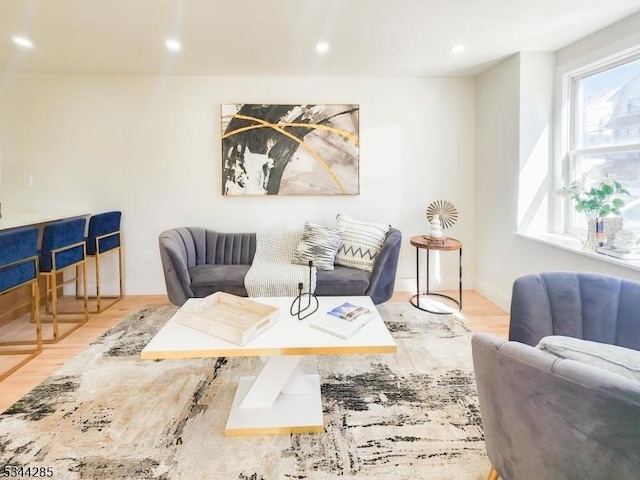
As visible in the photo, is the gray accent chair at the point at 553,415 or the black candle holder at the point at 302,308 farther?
the black candle holder at the point at 302,308

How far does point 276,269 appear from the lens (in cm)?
339

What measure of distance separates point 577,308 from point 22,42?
417cm

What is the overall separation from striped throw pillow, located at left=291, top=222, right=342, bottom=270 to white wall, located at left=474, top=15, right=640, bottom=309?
63.7 inches

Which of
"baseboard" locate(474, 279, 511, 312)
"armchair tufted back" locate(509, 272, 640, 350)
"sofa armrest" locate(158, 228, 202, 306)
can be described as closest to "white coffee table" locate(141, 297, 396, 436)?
"armchair tufted back" locate(509, 272, 640, 350)

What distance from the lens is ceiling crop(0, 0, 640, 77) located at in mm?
2398

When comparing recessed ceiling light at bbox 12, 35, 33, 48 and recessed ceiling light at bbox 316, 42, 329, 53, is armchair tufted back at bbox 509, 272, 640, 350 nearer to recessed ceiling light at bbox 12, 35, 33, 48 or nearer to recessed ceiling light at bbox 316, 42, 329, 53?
recessed ceiling light at bbox 316, 42, 329, 53

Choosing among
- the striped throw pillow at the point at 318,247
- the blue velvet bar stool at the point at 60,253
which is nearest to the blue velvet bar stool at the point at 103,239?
the blue velvet bar stool at the point at 60,253

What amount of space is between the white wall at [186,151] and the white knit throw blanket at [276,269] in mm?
315

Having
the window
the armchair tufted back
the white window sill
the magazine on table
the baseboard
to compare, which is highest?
the window

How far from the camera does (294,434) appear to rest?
1.79 m

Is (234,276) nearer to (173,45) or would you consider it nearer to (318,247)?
(318,247)

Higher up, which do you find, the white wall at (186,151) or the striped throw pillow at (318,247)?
the white wall at (186,151)

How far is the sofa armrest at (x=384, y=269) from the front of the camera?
10.6ft

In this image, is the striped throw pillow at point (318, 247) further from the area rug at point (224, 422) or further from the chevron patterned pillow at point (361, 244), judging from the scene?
the area rug at point (224, 422)
